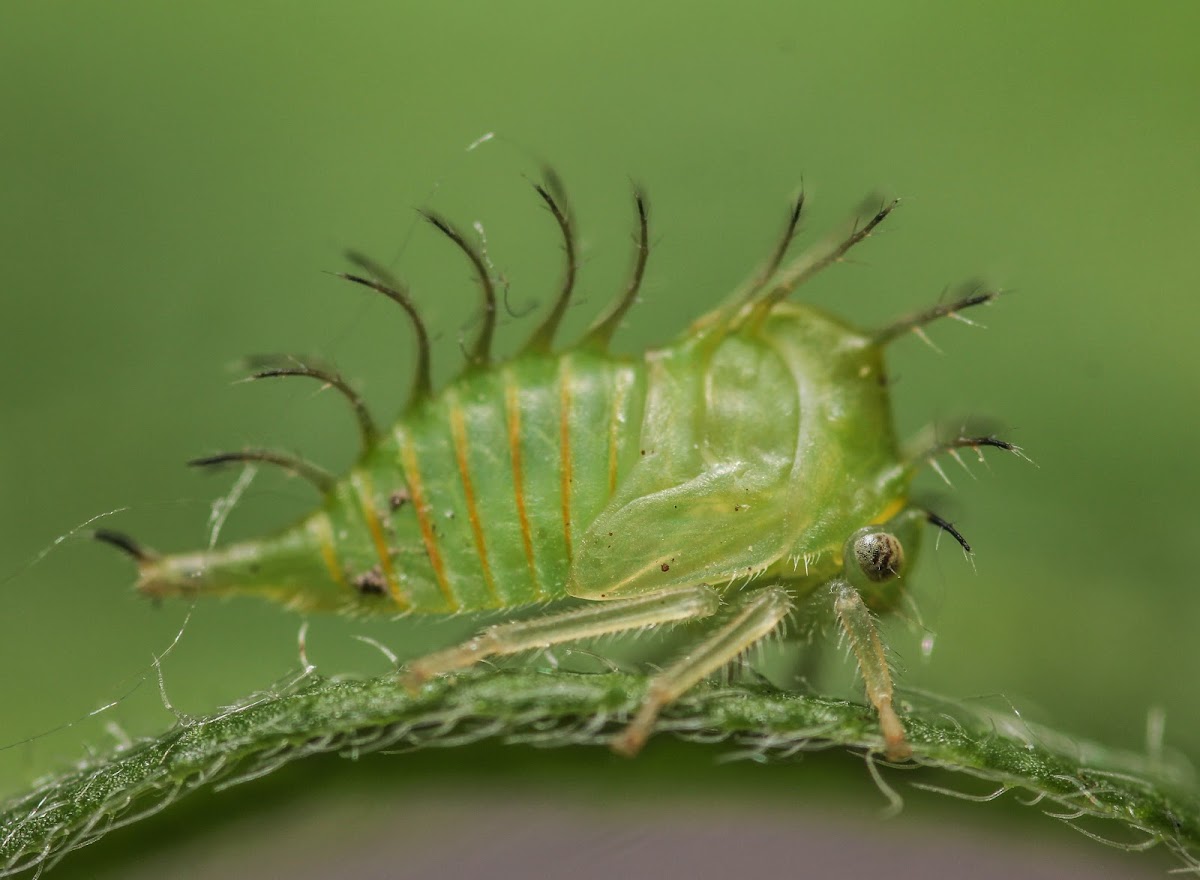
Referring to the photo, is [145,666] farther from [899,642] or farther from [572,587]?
[899,642]

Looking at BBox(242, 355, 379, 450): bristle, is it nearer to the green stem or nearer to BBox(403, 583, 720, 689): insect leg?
BBox(403, 583, 720, 689): insect leg

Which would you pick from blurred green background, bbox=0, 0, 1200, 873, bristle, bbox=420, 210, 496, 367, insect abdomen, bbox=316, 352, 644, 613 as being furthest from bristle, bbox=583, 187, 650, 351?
blurred green background, bbox=0, 0, 1200, 873

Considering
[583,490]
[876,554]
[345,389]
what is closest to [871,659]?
[876,554]

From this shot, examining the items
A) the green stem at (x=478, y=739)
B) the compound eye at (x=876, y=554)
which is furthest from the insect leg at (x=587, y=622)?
the compound eye at (x=876, y=554)

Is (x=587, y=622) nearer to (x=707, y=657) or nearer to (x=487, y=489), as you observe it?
(x=707, y=657)

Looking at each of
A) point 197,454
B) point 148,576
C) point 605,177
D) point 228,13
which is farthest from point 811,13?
point 148,576

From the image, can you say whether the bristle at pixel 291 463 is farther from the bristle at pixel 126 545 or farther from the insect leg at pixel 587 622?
the insect leg at pixel 587 622
